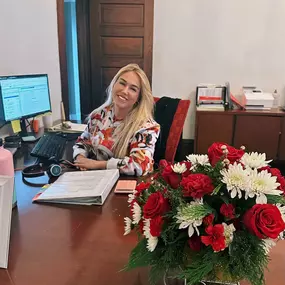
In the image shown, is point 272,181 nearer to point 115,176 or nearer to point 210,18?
point 115,176

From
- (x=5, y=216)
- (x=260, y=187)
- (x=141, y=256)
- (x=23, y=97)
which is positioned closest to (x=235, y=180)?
(x=260, y=187)

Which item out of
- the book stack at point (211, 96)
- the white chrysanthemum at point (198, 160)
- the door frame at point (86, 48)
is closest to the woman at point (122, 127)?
the white chrysanthemum at point (198, 160)

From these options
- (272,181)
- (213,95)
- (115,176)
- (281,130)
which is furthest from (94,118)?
(281,130)

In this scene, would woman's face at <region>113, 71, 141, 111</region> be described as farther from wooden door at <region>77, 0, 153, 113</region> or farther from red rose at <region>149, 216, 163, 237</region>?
wooden door at <region>77, 0, 153, 113</region>

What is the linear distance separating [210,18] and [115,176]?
297 centimetres

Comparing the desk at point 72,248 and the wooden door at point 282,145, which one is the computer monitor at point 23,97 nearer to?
the desk at point 72,248

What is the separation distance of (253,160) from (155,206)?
239 millimetres

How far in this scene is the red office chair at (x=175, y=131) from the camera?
6.53ft

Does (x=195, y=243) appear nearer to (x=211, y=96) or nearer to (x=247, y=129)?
(x=247, y=129)

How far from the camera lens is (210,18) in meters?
3.77

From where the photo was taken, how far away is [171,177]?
721mm

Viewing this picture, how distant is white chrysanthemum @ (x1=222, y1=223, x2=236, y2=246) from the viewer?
608 millimetres

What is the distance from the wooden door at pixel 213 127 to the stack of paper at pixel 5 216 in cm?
287

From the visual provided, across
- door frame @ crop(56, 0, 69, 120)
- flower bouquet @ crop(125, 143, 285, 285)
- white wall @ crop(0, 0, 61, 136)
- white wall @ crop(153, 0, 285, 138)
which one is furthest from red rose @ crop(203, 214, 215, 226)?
white wall @ crop(153, 0, 285, 138)
